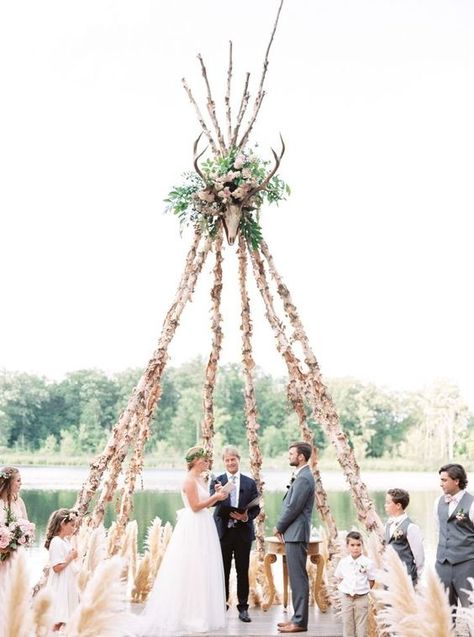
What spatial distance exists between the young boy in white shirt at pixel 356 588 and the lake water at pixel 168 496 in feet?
26.5

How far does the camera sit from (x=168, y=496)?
97.2 ft

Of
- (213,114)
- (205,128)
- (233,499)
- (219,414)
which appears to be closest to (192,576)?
(233,499)

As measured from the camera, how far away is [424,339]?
33.6 m

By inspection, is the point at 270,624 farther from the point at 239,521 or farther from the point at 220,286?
the point at 220,286

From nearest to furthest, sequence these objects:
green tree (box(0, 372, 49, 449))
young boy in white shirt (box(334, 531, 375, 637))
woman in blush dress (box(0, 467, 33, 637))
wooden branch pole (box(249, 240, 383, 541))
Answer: woman in blush dress (box(0, 467, 33, 637)), young boy in white shirt (box(334, 531, 375, 637)), wooden branch pole (box(249, 240, 383, 541)), green tree (box(0, 372, 49, 449))

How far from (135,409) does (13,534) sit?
2409mm

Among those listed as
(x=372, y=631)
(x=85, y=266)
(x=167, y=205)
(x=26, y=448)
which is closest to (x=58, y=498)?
(x=26, y=448)

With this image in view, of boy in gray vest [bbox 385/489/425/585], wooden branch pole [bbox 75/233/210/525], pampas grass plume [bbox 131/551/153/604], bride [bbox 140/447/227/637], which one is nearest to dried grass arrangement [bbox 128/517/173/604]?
pampas grass plume [bbox 131/551/153/604]

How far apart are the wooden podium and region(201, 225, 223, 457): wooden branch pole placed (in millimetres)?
1365

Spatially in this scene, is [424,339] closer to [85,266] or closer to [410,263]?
[410,263]

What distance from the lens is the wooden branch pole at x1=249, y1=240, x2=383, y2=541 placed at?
6445 millimetres

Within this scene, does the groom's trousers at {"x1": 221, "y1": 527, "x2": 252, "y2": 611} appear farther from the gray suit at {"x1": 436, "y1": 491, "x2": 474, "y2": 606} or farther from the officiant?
the gray suit at {"x1": 436, "y1": 491, "x2": 474, "y2": 606}

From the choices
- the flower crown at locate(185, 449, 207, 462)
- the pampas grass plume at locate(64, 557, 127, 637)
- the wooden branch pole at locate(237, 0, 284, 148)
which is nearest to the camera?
the pampas grass plume at locate(64, 557, 127, 637)

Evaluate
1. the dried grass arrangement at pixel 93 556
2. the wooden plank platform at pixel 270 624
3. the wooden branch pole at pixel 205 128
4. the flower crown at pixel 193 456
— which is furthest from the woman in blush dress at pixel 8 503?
the wooden branch pole at pixel 205 128
